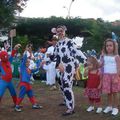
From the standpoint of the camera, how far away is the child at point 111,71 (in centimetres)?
859

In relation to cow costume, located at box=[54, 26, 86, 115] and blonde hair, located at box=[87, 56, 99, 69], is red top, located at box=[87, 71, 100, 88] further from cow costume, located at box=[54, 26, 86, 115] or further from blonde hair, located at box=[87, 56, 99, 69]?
cow costume, located at box=[54, 26, 86, 115]

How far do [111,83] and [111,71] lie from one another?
0.83 feet

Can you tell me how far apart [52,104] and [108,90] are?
2137 mm

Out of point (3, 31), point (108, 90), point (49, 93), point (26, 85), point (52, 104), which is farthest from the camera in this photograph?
point (3, 31)

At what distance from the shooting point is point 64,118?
28.7 ft

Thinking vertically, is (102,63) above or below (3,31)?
below

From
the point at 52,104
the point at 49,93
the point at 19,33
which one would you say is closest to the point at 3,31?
the point at 19,33

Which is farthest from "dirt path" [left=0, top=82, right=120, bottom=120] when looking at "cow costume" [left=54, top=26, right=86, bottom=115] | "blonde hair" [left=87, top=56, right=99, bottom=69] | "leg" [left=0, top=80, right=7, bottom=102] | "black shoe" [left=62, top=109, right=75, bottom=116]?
"blonde hair" [left=87, top=56, right=99, bottom=69]

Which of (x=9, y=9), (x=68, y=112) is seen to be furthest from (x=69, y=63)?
(x=9, y=9)

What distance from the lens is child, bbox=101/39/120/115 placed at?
859cm

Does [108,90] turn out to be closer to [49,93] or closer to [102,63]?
[102,63]

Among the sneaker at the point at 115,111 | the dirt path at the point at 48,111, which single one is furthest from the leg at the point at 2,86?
the sneaker at the point at 115,111

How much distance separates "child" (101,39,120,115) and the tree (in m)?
22.9

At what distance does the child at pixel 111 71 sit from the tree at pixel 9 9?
902 inches
